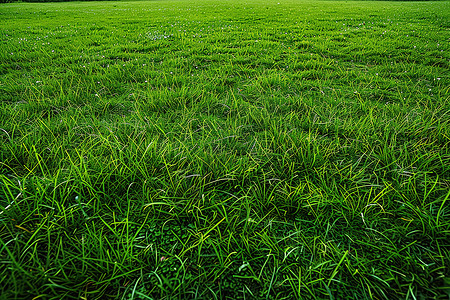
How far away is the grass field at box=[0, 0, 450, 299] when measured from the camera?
1415 millimetres

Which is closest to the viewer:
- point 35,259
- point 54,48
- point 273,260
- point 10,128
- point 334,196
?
point 35,259

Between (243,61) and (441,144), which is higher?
(243,61)

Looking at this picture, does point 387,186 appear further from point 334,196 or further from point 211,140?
point 211,140

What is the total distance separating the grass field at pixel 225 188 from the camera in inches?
55.7

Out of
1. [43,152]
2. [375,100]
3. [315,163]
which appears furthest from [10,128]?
[375,100]

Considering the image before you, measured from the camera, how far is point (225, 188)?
2064 mm

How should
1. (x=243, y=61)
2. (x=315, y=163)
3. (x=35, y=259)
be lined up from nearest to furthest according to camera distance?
(x=35, y=259)
(x=315, y=163)
(x=243, y=61)

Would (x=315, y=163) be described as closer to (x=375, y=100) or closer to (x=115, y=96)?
(x=375, y=100)

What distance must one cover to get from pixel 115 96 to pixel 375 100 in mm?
4356

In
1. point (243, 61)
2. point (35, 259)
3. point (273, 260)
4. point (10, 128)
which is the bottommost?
point (273, 260)

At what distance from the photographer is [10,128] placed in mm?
2645

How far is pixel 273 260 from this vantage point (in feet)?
5.04

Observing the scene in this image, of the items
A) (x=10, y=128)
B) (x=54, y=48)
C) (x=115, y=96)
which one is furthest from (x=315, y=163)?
(x=54, y=48)

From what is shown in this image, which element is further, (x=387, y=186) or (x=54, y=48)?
(x=54, y=48)
